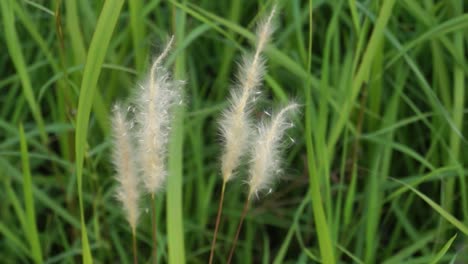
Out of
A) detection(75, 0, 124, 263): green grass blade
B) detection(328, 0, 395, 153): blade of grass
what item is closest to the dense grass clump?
detection(328, 0, 395, 153): blade of grass

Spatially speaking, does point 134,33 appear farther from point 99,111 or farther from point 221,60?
point 221,60

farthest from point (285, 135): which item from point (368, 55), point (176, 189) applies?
point (176, 189)

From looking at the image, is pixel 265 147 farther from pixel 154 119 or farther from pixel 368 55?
pixel 368 55

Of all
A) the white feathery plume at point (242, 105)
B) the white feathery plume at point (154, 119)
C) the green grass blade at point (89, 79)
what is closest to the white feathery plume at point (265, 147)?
the white feathery plume at point (242, 105)

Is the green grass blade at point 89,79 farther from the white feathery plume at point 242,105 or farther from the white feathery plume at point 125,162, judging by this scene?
the white feathery plume at point 242,105

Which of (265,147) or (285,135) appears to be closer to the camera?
(265,147)

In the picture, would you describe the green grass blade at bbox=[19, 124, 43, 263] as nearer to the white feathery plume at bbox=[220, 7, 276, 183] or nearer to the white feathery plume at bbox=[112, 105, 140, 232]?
the white feathery plume at bbox=[112, 105, 140, 232]
